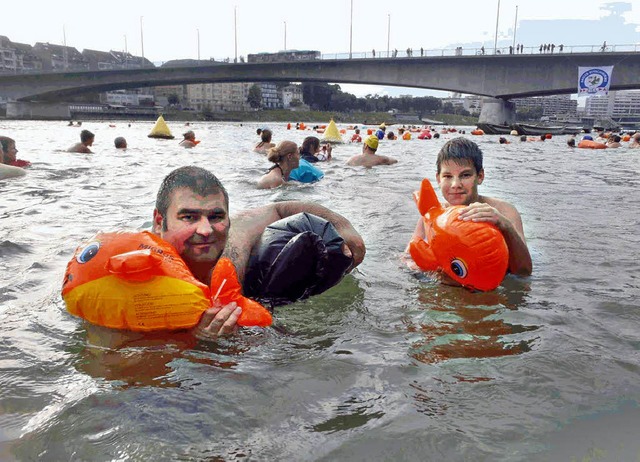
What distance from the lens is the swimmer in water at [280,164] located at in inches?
442

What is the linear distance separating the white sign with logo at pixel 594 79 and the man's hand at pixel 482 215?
46.1 m

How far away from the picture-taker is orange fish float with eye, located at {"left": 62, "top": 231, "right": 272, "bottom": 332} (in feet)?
10.3

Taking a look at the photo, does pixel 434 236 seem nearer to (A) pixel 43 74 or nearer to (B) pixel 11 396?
(B) pixel 11 396

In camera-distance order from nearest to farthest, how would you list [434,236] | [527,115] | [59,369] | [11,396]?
1. [11,396]
2. [59,369]
3. [434,236]
4. [527,115]

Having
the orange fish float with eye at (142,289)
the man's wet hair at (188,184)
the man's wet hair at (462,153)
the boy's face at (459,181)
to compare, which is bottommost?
the orange fish float with eye at (142,289)

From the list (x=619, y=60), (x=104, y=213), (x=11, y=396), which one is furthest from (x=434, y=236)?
(x=619, y=60)

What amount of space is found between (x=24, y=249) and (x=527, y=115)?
183281 millimetres

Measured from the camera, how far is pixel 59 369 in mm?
3219

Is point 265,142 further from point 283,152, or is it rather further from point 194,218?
point 194,218

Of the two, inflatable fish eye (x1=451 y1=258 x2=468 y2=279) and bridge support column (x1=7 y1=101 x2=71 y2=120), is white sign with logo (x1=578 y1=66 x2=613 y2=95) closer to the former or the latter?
inflatable fish eye (x1=451 y1=258 x2=468 y2=279)

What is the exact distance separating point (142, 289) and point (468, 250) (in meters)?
2.49

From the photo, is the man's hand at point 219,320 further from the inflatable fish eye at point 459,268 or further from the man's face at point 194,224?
the inflatable fish eye at point 459,268

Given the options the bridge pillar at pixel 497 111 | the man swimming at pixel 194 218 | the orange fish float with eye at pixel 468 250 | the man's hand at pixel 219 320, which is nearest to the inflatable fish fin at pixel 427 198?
A: the orange fish float with eye at pixel 468 250

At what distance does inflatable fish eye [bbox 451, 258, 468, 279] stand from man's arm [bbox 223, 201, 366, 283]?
0.80 metres
